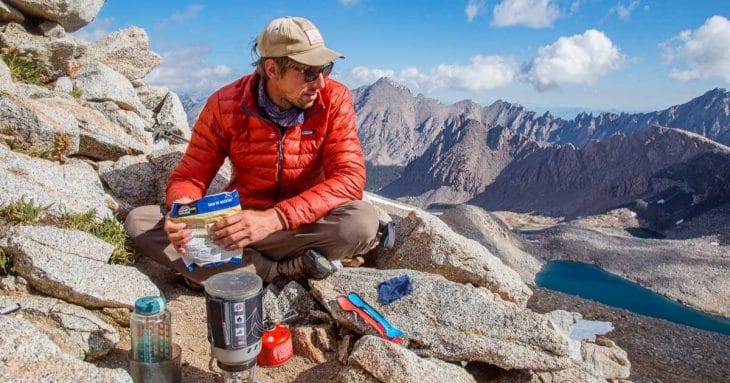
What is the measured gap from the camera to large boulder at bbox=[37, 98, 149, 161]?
1005cm

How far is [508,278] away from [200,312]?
5543 mm

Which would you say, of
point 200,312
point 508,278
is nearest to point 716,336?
point 508,278

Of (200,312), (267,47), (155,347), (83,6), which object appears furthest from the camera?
(83,6)

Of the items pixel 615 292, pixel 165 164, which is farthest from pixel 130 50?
pixel 615 292

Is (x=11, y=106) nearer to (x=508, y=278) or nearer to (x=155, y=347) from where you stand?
(x=155, y=347)

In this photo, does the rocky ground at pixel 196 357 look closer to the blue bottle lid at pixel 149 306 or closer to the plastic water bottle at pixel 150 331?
the plastic water bottle at pixel 150 331

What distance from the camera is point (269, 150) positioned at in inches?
282

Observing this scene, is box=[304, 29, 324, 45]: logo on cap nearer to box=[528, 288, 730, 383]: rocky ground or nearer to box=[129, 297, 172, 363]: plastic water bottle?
box=[129, 297, 172, 363]: plastic water bottle

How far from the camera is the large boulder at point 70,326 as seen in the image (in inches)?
206

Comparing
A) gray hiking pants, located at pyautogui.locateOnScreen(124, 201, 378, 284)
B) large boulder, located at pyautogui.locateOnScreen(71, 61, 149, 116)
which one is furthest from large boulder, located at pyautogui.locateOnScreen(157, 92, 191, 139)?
gray hiking pants, located at pyautogui.locateOnScreen(124, 201, 378, 284)

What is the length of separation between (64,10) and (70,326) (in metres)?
14.6

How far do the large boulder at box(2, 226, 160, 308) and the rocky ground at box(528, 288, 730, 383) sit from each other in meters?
31.2

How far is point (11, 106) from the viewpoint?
27.9 feet

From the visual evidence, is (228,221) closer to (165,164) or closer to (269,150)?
(269,150)
